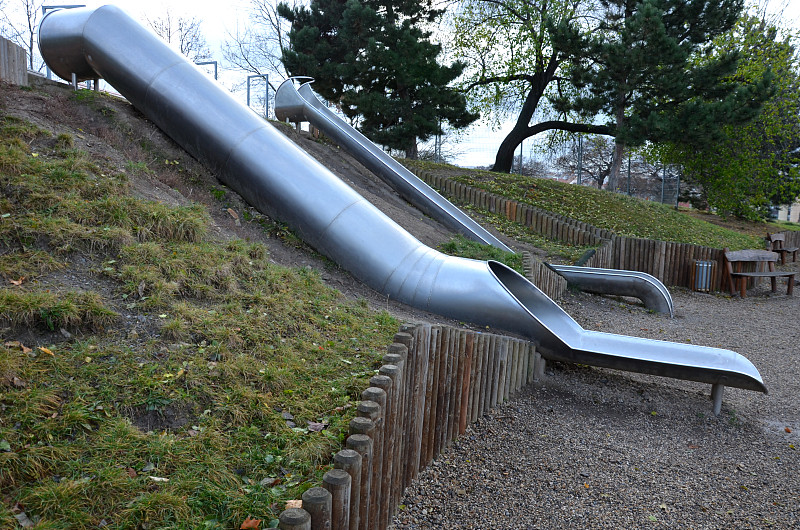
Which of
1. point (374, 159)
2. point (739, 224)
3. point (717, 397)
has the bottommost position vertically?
point (717, 397)

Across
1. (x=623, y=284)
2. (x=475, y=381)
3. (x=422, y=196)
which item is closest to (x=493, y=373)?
(x=475, y=381)

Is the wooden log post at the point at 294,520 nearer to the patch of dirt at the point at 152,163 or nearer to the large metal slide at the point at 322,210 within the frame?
the patch of dirt at the point at 152,163

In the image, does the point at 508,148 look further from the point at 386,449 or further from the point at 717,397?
the point at 386,449

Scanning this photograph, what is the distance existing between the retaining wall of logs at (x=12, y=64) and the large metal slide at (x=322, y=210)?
2.57 feet

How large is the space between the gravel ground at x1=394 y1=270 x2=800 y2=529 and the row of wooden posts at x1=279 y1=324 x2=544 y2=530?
21 cm

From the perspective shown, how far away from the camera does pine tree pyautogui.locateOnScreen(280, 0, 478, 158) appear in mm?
19828

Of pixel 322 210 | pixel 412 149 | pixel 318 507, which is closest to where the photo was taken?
pixel 318 507

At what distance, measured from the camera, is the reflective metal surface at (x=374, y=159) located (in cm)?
1287

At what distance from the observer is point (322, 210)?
24.7 feet

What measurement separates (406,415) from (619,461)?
2006mm

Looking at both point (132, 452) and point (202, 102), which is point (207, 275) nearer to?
point (132, 452)

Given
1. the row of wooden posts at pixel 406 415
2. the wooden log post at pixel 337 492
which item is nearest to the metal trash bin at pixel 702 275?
the row of wooden posts at pixel 406 415

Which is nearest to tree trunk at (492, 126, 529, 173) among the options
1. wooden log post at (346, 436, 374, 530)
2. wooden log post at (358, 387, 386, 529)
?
wooden log post at (358, 387, 386, 529)

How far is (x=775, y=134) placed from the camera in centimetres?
2562
